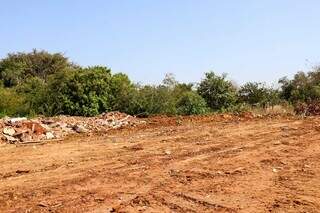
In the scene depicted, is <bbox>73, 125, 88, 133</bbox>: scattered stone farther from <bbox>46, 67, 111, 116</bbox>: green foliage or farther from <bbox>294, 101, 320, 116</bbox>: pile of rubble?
<bbox>294, 101, 320, 116</bbox>: pile of rubble

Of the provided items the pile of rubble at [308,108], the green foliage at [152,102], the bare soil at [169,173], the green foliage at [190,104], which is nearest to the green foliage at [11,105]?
the green foliage at [152,102]

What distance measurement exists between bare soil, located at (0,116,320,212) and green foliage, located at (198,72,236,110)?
987 centimetres

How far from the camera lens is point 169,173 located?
29.6 feet

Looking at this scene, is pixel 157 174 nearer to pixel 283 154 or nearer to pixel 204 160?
pixel 204 160

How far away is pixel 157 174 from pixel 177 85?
15.6 m

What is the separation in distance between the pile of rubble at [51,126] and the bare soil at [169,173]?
0.96m

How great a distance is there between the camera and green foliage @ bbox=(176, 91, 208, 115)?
74.2 ft

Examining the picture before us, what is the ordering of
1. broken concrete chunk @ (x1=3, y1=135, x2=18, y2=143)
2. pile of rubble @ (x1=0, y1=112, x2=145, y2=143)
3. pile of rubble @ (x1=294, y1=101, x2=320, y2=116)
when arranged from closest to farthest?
broken concrete chunk @ (x1=3, y1=135, x2=18, y2=143), pile of rubble @ (x1=0, y1=112, x2=145, y2=143), pile of rubble @ (x1=294, y1=101, x2=320, y2=116)

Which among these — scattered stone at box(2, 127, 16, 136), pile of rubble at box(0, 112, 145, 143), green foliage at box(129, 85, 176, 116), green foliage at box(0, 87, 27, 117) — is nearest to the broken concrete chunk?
pile of rubble at box(0, 112, 145, 143)

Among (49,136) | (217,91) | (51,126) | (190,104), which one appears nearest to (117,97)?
(190,104)

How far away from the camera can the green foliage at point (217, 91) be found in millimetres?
24578

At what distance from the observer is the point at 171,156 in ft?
35.0

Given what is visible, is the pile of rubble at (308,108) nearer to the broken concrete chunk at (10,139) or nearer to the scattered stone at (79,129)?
the scattered stone at (79,129)

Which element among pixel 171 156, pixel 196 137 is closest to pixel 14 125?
pixel 196 137
